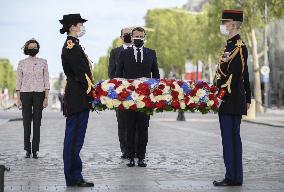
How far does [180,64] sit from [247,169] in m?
81.3

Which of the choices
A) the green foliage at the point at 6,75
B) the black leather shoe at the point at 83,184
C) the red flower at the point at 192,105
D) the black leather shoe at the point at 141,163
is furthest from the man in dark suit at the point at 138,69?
the green foliage at the point at 6,75

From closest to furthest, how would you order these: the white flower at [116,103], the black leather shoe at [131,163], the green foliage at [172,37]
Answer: the white flower at [116,103] < the black leather shoe at [131,163] < the green foliage at [172,37]

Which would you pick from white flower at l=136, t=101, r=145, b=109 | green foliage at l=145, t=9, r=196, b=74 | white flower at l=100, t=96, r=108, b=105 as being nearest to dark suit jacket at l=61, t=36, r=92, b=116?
white flower at l=100, t=96, r=108, b=105

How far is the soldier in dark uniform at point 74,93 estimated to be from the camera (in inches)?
386

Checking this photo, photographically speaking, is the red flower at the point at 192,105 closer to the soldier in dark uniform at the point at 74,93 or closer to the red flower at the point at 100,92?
the red flower at the point at 100,92

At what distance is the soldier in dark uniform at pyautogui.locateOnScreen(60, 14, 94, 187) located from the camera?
981 centimetres

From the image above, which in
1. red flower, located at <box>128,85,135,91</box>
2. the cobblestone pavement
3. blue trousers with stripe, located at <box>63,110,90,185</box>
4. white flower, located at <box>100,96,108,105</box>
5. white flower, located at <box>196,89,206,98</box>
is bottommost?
the cobblestone pavement

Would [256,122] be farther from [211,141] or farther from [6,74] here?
[6,74]

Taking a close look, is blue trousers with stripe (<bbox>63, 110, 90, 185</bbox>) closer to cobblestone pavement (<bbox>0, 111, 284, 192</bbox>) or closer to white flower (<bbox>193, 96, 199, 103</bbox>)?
cobblestone pavement (<bbox>0, 111, 284, 192</bbox>)

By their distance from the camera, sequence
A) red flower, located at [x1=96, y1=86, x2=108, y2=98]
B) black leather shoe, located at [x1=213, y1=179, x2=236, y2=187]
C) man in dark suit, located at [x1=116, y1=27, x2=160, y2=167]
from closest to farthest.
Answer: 1. black leather shoe, located at [x1=213, y1=179, x2=236, y2=187]
2. red flower, located at [x1=96, y1=86, x2=108, y2=98]
3. man in dark suit, located at [x1=116, y1=27, x2=160, y2=167]

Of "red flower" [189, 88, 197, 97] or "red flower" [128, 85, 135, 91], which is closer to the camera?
"red flower" [189, 88, 197, 97]

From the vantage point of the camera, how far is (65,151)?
390 inches

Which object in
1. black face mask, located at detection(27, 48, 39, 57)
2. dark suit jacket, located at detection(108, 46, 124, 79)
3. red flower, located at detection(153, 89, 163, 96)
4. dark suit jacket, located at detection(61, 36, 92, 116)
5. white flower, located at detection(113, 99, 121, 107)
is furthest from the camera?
black face mask, located at detection(27, 48, 39, 57)

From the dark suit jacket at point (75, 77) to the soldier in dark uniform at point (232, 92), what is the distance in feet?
5.61
